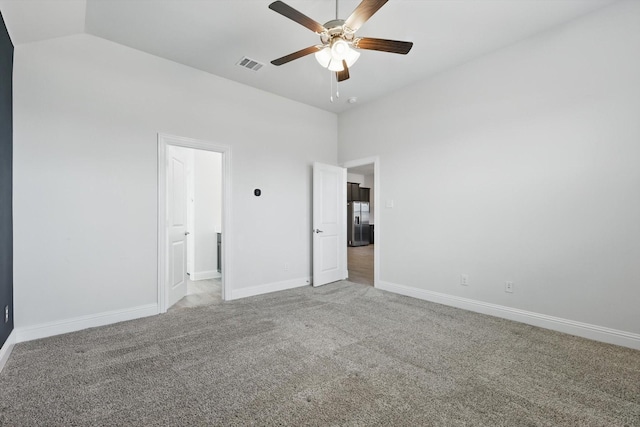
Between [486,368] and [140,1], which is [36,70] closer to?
[140,1]

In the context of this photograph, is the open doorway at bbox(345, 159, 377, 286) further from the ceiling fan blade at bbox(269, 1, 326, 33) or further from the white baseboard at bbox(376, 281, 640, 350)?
the ceiling fan blade at bbox(269, 1, 326, 33)

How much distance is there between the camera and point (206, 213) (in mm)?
5254

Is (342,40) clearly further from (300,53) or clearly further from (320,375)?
(320,375)

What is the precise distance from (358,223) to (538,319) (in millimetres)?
7586

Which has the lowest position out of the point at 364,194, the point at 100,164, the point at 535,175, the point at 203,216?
the point at 203,216

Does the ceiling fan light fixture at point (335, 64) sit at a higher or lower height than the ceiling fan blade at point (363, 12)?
lower

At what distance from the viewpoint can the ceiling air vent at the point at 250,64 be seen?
3.38m

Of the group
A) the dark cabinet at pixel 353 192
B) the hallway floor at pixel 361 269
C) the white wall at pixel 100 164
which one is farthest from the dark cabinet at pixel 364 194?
the white wall at pixel 100 164

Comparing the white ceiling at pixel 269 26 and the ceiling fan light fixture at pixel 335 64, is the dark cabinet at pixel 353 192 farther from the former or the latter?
the ceiling fan light fixture at pixel 335 64

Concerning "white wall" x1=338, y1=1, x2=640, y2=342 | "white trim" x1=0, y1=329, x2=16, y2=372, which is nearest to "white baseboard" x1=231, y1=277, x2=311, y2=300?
"white wall" x1=338, y1=1, x2=640, y2=342

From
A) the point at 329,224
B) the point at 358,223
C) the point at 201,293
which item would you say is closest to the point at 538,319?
the point at 329,224

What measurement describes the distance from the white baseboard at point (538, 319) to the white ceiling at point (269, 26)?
2.92 m

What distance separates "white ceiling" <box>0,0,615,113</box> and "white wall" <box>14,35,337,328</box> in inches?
9.7

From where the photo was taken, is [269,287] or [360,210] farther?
[360,210]
